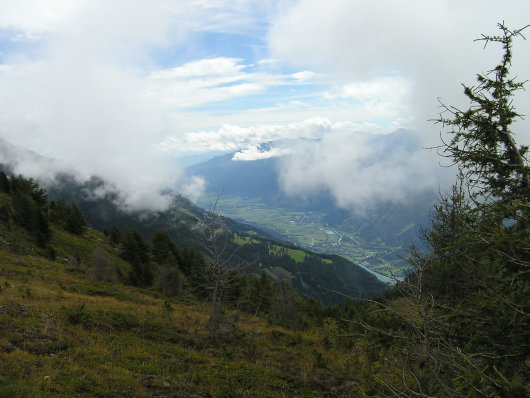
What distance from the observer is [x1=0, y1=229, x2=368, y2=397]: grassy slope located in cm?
853

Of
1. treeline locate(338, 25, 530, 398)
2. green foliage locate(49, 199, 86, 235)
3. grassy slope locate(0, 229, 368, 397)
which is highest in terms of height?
treeline locate(338, 25, 530, 398)

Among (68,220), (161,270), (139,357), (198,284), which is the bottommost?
(161,270)

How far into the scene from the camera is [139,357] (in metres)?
11.4

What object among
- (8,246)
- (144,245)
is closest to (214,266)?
(8,246)

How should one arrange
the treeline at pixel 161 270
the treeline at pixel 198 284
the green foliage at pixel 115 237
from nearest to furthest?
the treeline at pixel 161 270
the treeline at pixel 198 284
the green foliage at pixel 115 237

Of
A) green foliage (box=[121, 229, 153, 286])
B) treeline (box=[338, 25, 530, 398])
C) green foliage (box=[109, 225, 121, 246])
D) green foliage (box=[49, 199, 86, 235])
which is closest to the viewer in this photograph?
treeline (box=[338, 25, 530, 398])

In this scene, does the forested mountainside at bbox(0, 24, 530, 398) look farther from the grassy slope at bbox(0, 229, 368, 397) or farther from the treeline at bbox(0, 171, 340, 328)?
the treeline at bbox(0, 171, 340, 328)

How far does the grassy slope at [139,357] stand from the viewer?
8.53m

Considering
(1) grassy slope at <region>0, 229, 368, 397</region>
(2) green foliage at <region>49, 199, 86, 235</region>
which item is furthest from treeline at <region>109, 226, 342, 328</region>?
(2) green foliage at <region>49, 199, 86, 235</region>

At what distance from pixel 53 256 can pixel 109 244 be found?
29699mm

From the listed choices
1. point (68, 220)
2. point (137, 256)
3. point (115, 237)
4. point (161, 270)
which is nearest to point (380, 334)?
point (161, 270)

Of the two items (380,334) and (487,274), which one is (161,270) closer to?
(380,334)

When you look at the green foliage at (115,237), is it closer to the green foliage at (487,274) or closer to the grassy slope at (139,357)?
the grassy slope at (139,357)

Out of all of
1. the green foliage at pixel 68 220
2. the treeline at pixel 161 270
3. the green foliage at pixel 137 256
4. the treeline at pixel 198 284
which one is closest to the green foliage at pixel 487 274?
the treeline at pixel 161 270
